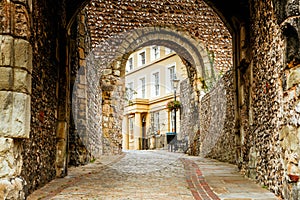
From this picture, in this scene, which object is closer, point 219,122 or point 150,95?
point 219,122

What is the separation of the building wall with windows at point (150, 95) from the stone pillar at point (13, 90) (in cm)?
1770

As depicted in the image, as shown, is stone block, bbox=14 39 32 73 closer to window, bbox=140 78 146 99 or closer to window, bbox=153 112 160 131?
window, bbox=153 112 160 131

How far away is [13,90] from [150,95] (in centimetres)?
2254

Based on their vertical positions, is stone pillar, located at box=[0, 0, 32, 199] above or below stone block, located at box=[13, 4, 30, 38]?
below

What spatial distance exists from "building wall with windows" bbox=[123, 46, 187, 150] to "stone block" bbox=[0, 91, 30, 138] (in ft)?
58.0

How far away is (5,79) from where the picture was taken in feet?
11.4

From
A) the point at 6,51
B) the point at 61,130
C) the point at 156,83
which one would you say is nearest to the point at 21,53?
the point at 6,51

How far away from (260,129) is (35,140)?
2.86 m

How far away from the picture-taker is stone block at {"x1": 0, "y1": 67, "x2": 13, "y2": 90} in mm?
3477

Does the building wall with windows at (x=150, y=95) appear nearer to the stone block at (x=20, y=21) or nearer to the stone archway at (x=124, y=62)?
the stone archway at (x=124, y=62)

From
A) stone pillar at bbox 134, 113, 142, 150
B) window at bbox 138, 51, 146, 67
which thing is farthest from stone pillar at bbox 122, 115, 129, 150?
window at bbox 138, 51, 146, 67

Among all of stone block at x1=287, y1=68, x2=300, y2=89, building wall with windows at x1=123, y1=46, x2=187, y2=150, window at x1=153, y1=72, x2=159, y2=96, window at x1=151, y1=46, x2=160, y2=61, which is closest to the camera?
stone block at x1=287, y1=68, x2=300, y2=89

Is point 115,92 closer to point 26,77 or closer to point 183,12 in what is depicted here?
point 183,12

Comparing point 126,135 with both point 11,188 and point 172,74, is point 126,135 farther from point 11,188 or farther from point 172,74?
point 11,188
